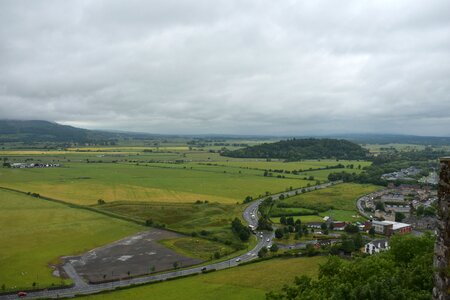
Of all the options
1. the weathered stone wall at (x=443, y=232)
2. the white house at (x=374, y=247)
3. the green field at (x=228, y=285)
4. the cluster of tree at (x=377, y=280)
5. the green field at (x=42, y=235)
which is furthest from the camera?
the white house at (x=374, y=247)

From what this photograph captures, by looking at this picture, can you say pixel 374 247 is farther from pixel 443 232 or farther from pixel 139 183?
pixel 139 183

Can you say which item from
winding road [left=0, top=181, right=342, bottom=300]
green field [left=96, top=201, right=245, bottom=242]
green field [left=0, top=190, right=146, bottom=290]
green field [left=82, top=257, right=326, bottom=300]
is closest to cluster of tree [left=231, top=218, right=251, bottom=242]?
green field [left=96, top=201, right=245, bottom=242]

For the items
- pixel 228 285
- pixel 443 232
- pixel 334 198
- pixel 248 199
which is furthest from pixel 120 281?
pixel 334 198

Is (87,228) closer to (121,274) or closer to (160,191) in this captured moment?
(121,274)

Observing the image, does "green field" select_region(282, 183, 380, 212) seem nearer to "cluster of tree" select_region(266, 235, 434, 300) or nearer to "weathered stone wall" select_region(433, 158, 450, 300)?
"cluster of tree" select_region(266, 235, 434, 300)

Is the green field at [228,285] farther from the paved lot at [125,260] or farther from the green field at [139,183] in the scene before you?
the green field at [139,183]

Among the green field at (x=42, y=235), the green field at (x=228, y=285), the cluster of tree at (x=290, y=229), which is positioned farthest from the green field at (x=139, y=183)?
the green field at (x=228, y=285)
